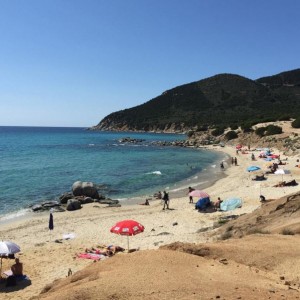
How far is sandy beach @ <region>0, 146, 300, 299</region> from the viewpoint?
17.3 metres

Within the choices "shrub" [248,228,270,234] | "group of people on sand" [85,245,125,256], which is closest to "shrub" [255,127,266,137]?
"group of people on sand" [85,245,125,256]

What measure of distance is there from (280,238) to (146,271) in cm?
569

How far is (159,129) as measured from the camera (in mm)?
185125

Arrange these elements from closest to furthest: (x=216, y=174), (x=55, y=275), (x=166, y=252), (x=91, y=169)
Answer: (x=166, y=252)
(x=55, y=275)
(x=216, y=174)
(x=91, y=169)

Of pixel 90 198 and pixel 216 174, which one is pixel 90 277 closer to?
pixel 90 198

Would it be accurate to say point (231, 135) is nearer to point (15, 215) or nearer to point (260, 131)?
point (260, 131)

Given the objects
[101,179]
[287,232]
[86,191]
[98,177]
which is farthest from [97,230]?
[98,177]

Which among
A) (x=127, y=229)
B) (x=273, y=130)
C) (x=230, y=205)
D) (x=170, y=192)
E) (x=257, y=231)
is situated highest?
(x=273, y=130)

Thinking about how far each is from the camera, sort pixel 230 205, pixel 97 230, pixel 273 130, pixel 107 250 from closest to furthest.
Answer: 1. pixel 107 250
2. pixel 97 230
3. pixel 230 205
4. pixel 273 130

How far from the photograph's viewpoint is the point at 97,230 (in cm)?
2414

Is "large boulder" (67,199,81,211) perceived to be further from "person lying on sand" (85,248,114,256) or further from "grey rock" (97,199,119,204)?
"person lying on sand" (85,248,114,256)

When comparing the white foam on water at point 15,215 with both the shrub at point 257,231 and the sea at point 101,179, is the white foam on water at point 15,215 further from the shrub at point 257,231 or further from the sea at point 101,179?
the shrub at point 257,231

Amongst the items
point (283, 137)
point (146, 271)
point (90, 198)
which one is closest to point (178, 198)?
point (90, 198)

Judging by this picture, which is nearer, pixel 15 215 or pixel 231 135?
pixel 15 215
